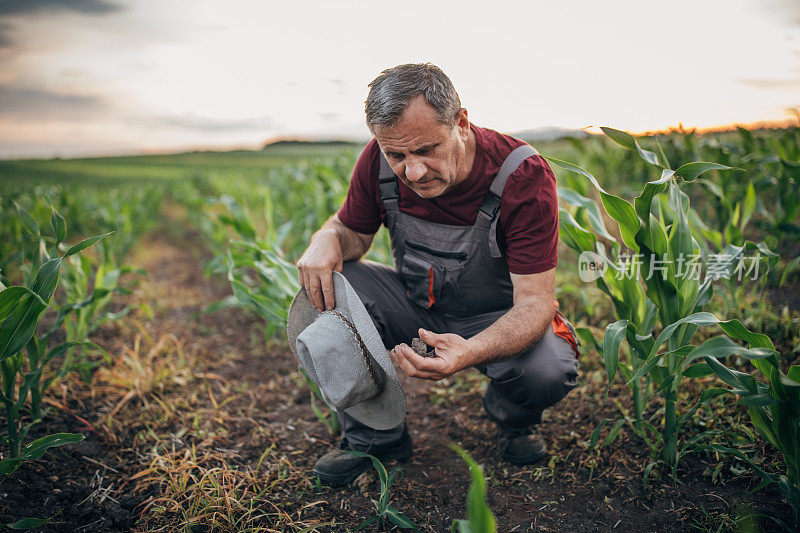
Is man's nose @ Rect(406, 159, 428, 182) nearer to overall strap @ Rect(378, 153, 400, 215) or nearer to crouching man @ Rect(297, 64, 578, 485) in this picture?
crouching man @ Rect(297, 64, 578, 485)

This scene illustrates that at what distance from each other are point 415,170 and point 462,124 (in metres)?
0.30

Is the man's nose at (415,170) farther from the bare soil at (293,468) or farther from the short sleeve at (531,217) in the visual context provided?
the bare soil at (293,468)

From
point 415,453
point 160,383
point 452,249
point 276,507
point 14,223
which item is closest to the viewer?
point 276,507

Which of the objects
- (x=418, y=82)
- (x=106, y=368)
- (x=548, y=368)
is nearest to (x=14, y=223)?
(x=106, y=368)

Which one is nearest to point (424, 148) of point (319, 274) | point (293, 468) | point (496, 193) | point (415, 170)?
point (415, 170)

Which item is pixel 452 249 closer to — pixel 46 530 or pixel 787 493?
pixel 787 493

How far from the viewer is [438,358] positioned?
1423 mm

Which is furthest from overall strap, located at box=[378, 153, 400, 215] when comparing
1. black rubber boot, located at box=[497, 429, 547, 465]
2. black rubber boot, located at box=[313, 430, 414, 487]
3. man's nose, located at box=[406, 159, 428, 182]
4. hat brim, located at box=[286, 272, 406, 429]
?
black rubber boot, located at box=[497, 429, 547, 465]

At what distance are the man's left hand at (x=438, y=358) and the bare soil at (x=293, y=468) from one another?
64 cm

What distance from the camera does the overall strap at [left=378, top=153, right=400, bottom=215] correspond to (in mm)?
1929

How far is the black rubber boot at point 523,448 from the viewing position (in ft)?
6.24

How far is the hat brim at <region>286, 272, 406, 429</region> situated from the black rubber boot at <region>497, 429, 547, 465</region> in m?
0.51

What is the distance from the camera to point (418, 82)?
159 cm

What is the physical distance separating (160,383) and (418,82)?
6.62 ft
